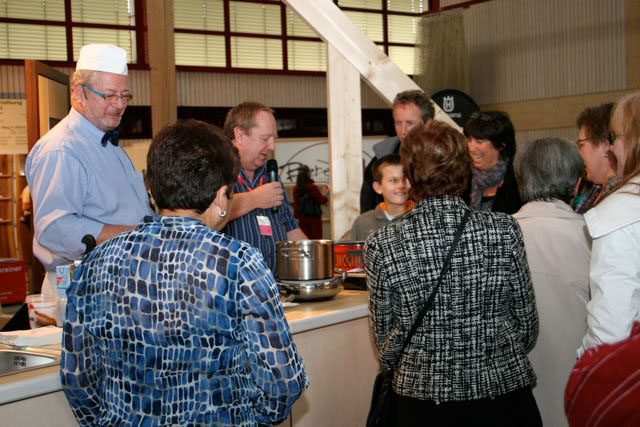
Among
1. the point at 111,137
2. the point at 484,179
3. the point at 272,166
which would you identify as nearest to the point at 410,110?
the point at 484,179

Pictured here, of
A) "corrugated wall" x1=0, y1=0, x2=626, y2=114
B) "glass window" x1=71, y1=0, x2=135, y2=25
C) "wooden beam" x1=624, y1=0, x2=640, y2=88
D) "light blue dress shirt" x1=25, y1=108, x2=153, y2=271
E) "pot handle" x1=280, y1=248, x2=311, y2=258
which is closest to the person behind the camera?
"light blue dress shirt" x1=25, y1=108, x2=153, y2=271

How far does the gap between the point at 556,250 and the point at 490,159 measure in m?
1.12

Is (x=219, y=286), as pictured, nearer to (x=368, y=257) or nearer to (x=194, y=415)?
(x=194, y=415)

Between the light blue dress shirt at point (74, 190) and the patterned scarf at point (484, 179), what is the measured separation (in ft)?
5.43

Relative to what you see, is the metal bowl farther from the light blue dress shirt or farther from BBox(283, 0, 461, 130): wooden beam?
BBox(283, 0, 461, 130): wooden beam

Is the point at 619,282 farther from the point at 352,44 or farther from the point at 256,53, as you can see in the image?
the point at 256,53

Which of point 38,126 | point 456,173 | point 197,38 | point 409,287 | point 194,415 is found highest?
point 197,38

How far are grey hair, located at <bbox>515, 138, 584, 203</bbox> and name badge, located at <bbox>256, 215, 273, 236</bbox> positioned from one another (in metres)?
1.16

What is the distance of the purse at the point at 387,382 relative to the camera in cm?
198

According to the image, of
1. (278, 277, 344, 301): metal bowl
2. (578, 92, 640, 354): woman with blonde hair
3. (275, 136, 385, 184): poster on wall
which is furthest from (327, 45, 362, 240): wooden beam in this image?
(275, 136, 385, 184): poster on wall

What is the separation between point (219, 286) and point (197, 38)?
38.1 ft

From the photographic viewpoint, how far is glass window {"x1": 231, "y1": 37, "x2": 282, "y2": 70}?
42.1 ft

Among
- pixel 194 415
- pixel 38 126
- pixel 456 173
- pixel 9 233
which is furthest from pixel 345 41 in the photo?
pixel 9 233

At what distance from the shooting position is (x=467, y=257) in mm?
1982
